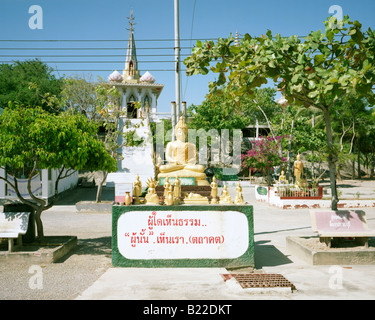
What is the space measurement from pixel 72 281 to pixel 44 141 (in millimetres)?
A: 3191

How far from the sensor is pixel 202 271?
22.9 ft

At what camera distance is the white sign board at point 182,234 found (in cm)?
733

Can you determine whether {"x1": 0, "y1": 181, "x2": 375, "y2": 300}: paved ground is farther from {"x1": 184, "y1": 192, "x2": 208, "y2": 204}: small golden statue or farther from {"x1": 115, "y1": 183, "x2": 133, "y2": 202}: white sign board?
{"x1": 115, "y1": 183, "x2": 133, "y2": 202}: white sign board

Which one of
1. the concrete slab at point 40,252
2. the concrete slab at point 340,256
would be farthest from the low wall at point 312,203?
the concrete slab at point 40,252

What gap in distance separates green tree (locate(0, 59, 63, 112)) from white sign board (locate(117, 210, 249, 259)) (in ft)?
86.8

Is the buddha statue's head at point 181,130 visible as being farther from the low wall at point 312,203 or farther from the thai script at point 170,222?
the thai script at point 170,222

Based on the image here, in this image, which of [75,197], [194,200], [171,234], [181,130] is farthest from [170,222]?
[75,197]

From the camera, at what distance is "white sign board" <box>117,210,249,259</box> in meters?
7.33

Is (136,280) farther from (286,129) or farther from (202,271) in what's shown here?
(286,129)

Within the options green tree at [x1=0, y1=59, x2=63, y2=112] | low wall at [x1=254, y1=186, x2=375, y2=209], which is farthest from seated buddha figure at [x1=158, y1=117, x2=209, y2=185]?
green tree at [x1=0, y1=59, x2=63, y2=112]

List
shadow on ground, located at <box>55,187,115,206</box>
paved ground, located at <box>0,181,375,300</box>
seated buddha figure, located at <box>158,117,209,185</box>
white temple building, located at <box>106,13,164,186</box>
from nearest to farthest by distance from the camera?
paved ground, located at <box>0,181,375,300</box> < seated buddha figure, located at <box>158,117,209,185</box> < shadow on ground, located at <box>55,187,115,206</box> < white temple building, located at <box>106,13,164,186</box>

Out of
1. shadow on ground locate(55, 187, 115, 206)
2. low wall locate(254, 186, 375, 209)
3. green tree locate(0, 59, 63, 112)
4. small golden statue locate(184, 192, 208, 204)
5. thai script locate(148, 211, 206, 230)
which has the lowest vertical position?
shadow on ground locate(55, 187, 115, 206)

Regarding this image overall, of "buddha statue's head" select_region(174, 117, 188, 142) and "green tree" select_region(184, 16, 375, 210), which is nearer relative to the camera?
"green tree" select_region(184, 16, 375, 210)
